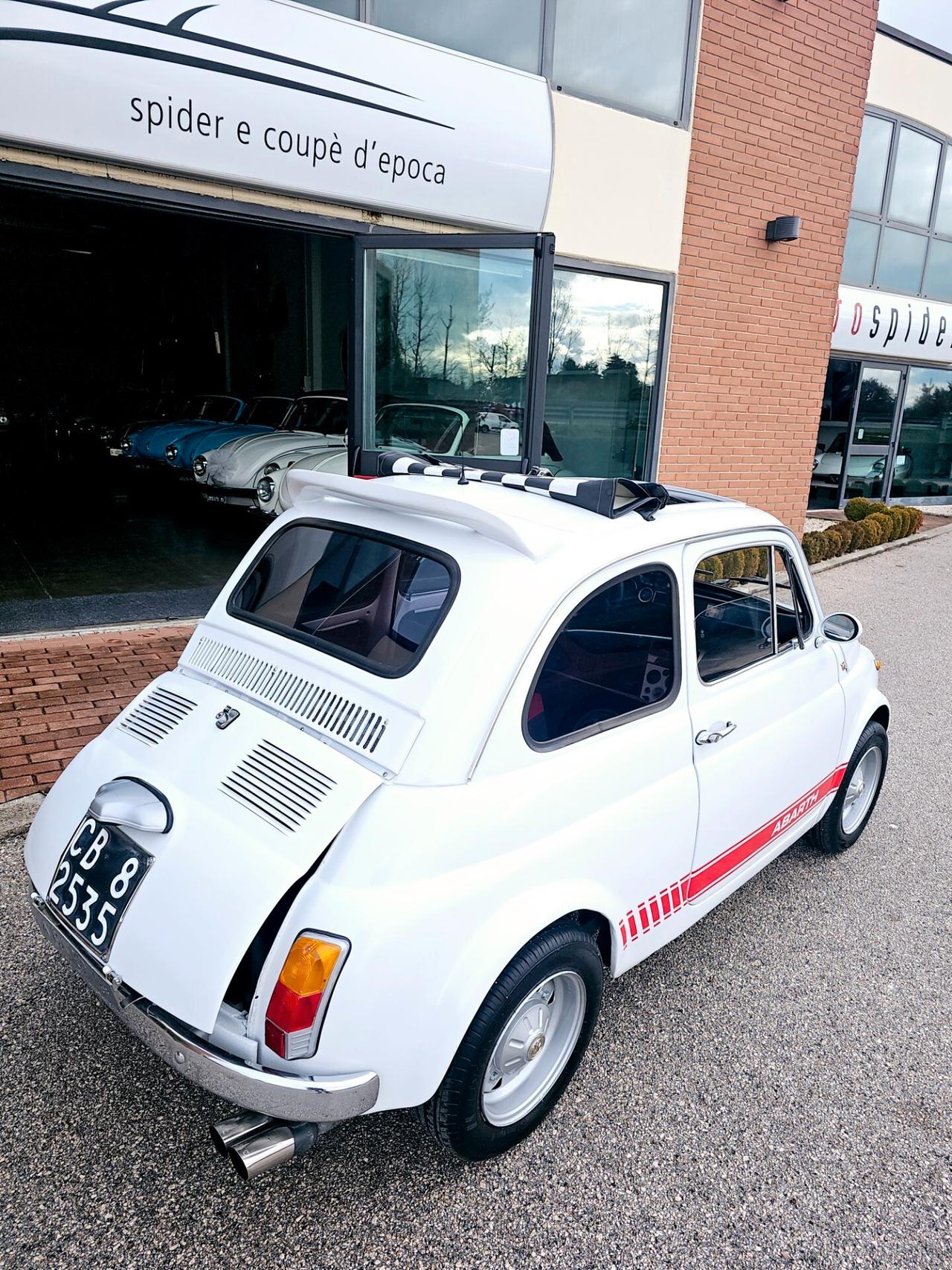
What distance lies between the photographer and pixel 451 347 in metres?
7.35

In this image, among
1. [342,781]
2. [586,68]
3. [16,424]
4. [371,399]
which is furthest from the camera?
[16,424]

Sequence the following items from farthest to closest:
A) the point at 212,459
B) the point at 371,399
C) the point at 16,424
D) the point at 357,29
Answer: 1. the point at 16,424
2. the point at 212,459
3. the point at 371,399
4. the point at 357,29

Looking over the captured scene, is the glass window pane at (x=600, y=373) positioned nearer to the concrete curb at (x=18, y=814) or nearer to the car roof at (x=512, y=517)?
the car roof at (x=512, y=517)

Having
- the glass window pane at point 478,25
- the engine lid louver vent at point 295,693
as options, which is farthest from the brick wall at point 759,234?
the engine lid louver vent at point 295,693

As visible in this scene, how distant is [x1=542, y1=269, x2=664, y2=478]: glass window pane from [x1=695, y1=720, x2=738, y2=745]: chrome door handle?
5689mm

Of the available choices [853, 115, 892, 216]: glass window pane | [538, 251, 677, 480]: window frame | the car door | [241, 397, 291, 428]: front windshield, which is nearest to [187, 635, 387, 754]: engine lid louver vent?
the car door

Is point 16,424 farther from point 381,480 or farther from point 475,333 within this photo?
point 381,480

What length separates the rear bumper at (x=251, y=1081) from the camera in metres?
1.91

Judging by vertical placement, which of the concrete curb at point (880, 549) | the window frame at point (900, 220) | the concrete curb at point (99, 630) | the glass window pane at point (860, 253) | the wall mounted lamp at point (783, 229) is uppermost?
the window frame at point (900, 220)

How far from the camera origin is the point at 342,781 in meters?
2.20

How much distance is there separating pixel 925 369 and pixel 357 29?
1477 centimetres

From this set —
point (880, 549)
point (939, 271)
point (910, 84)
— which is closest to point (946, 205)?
point (939, 271)

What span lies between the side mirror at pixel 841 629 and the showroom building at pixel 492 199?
2.08 m

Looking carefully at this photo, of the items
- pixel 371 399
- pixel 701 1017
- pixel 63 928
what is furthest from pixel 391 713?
pixel 371 399
